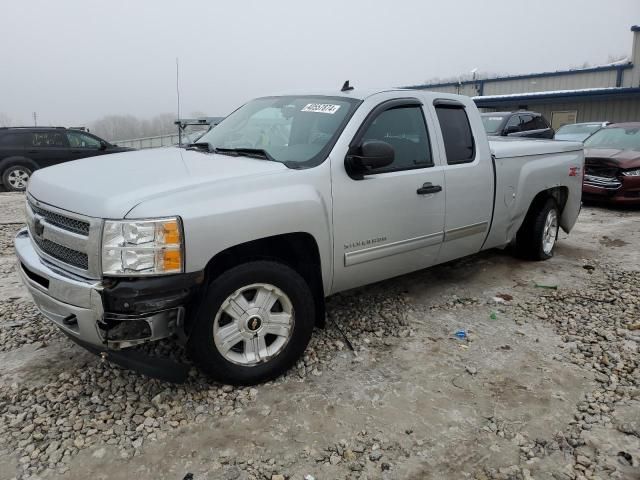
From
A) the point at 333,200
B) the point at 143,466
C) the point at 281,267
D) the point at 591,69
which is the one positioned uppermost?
the point at 591,69

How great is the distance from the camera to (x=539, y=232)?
552 centimetres

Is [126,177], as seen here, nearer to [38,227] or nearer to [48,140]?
[38,227]

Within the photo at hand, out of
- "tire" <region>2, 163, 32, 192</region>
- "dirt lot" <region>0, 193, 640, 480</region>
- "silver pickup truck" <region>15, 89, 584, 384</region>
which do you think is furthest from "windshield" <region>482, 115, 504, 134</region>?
"tire" <region>2, 163, 32, 192</region>

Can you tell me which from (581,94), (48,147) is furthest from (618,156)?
(581,94)

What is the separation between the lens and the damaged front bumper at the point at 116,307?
254 cm

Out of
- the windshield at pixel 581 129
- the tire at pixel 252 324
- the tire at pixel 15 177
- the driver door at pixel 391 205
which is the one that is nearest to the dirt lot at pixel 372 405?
the tire at pixel 252 324

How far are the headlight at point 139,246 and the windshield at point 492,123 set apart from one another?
10.0 meters

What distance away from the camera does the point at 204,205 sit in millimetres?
2707

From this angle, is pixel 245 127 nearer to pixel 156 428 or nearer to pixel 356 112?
pixel 356 112

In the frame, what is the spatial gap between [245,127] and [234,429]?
232cm

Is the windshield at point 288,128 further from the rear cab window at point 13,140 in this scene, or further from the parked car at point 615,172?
the rear cab window at point 13,140

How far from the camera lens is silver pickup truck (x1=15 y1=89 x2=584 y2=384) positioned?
2592 mm

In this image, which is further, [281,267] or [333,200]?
[333,200]

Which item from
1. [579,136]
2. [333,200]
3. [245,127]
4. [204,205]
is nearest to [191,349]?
[204,205]
